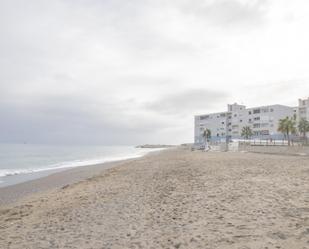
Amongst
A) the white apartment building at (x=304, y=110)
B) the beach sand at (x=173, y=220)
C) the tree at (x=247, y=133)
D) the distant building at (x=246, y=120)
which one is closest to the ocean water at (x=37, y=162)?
the beach sand at (x=173, y=220)

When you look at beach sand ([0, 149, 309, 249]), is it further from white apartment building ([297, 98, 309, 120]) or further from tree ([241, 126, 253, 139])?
white apartment building ([297, 98, 309, 120])

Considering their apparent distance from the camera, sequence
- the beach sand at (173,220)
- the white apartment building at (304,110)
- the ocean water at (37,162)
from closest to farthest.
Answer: the beach sand at (173,220)
the ocean water at (37,162)
the white apartment building at (304,110)

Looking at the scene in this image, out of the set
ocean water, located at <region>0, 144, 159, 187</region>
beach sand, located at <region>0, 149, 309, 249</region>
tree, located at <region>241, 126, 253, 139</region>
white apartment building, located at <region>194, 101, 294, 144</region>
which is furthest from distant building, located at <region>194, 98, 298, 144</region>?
beach sand, located at <region>0, 149, 309, 249</region>

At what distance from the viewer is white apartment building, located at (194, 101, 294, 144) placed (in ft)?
317

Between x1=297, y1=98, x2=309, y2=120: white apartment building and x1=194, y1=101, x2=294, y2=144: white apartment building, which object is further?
x1=297, y1=98, x2=309, y2=120: white apartment building

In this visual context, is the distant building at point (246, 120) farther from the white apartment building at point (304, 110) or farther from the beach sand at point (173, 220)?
the beach sand at point (173, 220)

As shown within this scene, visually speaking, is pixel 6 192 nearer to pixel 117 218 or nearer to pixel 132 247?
pixel 117 218

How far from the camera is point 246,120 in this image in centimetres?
10594

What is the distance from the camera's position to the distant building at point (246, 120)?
9669cm

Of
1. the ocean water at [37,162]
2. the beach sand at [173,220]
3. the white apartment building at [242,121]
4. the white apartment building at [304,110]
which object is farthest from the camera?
the white apartment building at [304,110]

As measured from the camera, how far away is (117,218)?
8.84 metres

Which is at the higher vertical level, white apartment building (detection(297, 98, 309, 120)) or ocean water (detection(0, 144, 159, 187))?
white apartment building (detection(297, 98, 309, 120))

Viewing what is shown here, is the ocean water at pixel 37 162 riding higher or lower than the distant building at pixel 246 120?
lower

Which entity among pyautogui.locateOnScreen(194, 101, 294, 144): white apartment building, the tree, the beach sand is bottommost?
the beach sand
